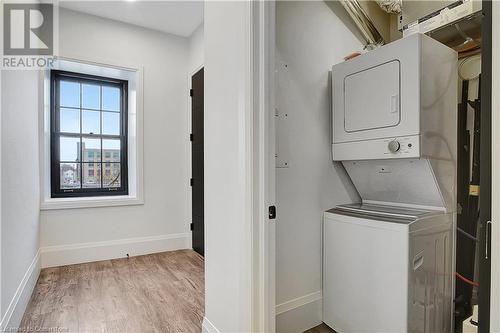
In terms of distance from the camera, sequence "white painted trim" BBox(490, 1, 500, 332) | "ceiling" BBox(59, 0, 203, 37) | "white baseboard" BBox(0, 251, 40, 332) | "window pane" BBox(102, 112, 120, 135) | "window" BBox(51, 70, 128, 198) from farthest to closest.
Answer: "window pane" BBox(102, 112, 120, 135), "window" BBox(51, 70, 128, 198), "ceiling" BBox(59, 0, 203, 37), "white baseboard" BBox(0, 251, 40, 332), "white painted trim" BBox(490, 1, 500, 332)

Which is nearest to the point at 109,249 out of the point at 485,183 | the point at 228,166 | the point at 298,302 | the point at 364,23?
the point at 298,302

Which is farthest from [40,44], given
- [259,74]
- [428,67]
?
[428,67]

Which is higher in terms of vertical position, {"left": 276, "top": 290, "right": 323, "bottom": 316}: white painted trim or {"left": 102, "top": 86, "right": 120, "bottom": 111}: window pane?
{"left": 102, "top": 86, "right": 120, "bottom": 111}: window pane

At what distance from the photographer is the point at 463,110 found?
210cm

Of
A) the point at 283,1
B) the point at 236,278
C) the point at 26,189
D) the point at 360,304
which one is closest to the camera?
the point at 236,278

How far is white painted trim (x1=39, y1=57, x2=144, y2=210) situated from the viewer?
10.1ft

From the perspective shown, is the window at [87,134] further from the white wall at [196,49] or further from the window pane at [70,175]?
the white wall at [196,49]

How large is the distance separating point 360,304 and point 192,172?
2.55 metres

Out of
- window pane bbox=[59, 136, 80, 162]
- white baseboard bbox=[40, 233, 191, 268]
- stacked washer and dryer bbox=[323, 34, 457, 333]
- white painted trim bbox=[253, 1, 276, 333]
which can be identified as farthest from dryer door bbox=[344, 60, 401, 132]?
window pane bbox=[59, 136, 80, 162]

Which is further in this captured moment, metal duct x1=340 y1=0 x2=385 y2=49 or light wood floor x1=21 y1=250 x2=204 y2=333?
metal duct x1=340 y1=0 x2=385 y2=49

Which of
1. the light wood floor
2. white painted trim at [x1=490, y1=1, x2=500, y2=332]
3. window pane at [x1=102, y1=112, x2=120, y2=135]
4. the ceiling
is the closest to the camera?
white painted trim at [x1=490, y1=1, x2=500, y2=332]

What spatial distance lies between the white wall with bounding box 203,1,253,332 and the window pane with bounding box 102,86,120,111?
2.41 m

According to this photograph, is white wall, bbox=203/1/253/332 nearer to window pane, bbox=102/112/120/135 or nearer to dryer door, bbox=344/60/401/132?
dryer door, bbox=344/60/401/132

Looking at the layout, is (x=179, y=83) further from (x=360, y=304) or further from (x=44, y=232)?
(x=360, y=304)
